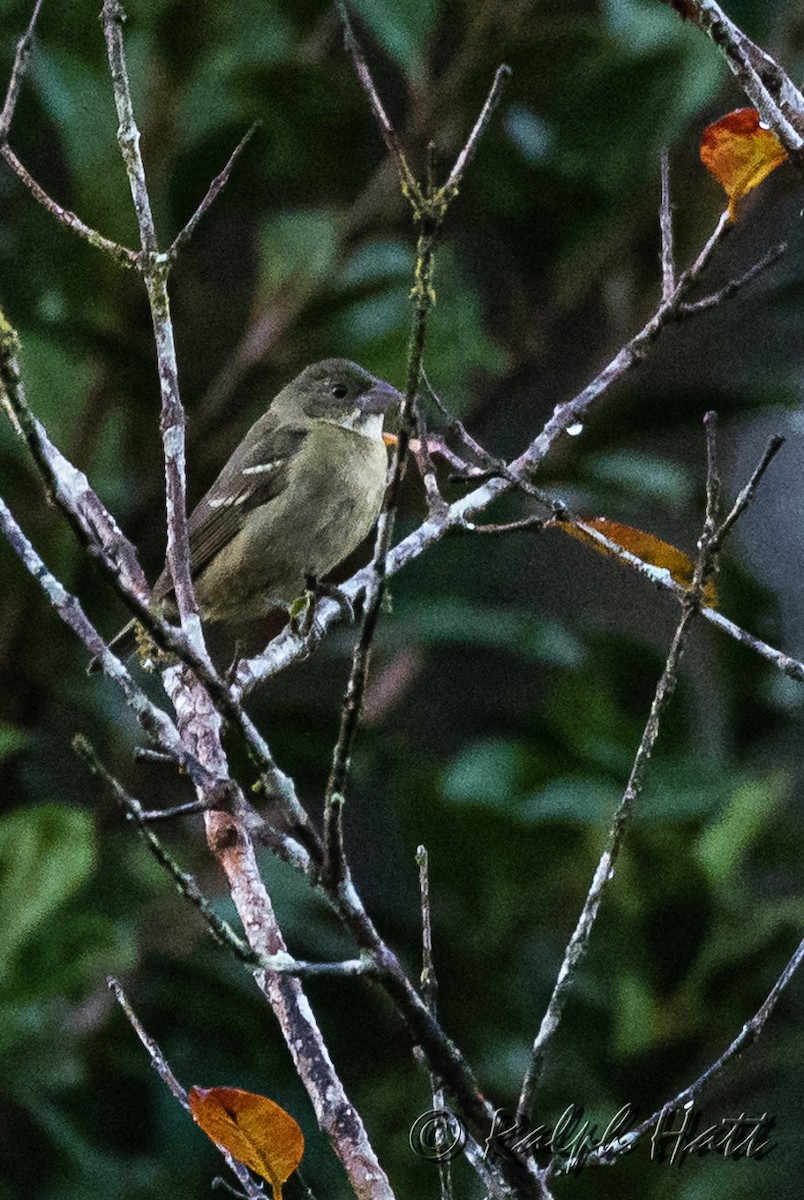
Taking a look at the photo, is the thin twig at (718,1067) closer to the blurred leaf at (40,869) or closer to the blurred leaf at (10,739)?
the blurred leaf at (40,869)

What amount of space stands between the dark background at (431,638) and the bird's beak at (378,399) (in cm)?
19

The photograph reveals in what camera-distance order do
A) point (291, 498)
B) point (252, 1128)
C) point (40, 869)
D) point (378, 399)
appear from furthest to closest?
point (378, 399), point (291, 498), point (40, 869), point (252, 1128)

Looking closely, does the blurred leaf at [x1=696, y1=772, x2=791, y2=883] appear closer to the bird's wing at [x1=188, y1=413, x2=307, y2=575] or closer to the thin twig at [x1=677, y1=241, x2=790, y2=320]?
the thin twig at [x1=677, y1=241, x2=790, y2=320]

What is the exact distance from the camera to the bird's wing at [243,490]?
4.90 metres

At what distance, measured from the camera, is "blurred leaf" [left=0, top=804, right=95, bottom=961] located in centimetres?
367

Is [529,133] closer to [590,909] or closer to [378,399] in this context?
[378,399]

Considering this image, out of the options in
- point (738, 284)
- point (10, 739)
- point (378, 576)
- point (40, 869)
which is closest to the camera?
point (378, 576)

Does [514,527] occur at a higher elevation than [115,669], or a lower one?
lower

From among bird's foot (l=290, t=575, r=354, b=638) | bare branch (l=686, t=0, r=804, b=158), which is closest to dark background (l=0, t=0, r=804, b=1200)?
bird's foot (l=290, t=575, r=354, b=638)

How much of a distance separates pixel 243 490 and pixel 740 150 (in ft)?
7.98

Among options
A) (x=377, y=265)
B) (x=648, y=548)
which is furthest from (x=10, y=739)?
(x=648, y=548)

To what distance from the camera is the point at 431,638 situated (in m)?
4.52

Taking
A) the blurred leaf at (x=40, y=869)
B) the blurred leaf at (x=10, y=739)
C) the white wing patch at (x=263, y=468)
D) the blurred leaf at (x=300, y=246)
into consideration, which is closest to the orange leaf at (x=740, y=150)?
the blurred leaf at (x=300, y=246)

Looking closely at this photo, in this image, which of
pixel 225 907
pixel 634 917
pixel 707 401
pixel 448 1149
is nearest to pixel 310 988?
pixel 225 907
